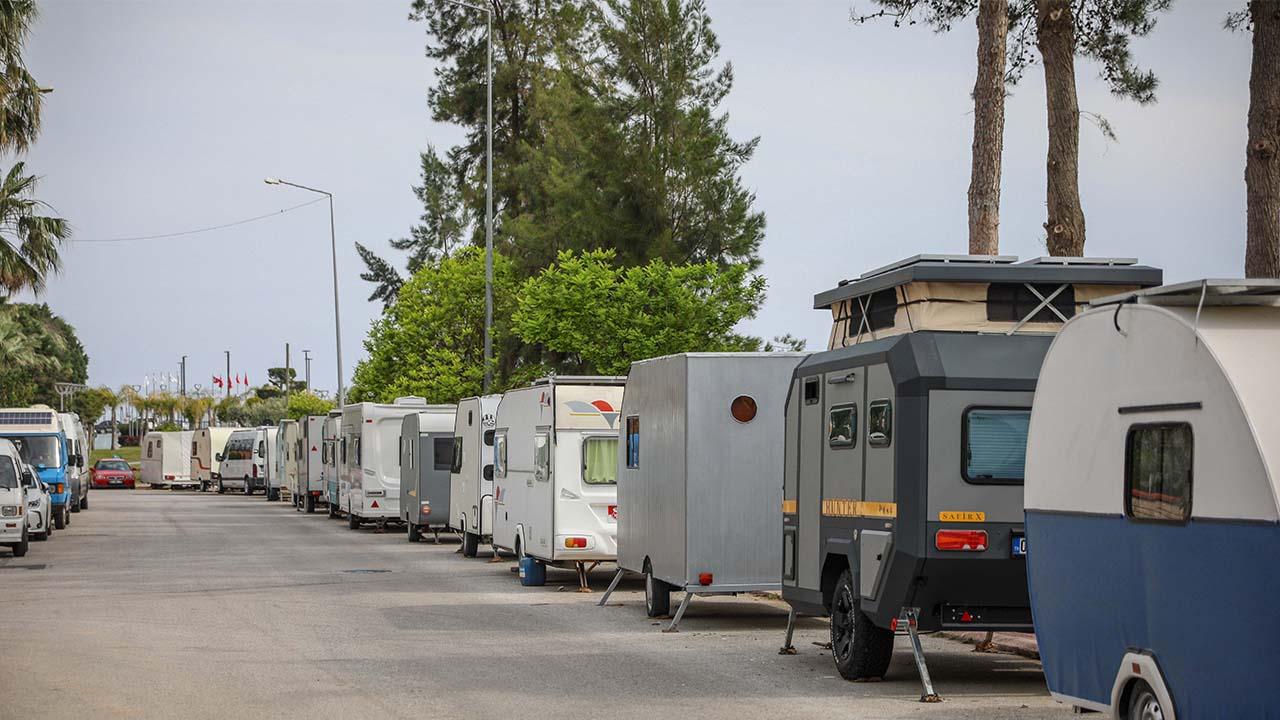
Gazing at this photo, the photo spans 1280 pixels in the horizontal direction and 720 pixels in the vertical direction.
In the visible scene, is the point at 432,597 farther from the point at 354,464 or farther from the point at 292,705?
the point at 354,464

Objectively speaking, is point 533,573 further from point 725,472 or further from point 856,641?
point 856,641

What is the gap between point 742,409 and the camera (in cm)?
1731

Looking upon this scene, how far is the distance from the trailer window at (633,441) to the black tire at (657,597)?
1452 millimetres

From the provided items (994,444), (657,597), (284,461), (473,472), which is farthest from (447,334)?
(994,444)

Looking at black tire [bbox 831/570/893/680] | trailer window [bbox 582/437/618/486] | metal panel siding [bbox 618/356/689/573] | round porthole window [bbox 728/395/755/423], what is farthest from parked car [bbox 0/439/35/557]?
black tire [bbox 831/570/893/680]

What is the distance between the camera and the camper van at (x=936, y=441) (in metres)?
12.4

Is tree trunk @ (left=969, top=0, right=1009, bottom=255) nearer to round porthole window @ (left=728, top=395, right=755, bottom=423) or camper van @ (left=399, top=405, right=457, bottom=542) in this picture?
round porthole window @ (left=728, top=395, right=755, bottom=423)

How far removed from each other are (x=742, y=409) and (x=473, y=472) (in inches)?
499

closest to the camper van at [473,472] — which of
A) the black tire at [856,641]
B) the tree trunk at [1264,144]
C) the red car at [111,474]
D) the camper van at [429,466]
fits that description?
the camper van at [429,466]

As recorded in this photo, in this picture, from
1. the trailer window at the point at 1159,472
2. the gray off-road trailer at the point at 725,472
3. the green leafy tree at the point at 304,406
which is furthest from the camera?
the green leafy tree at the point at 304,406

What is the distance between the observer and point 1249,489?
7770mm

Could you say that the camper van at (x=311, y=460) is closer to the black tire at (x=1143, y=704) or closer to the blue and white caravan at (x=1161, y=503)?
the blue and white caravan at (x=1161, y=503)

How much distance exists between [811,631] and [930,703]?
5444 millimetres

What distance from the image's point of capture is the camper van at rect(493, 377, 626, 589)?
22.4 m
